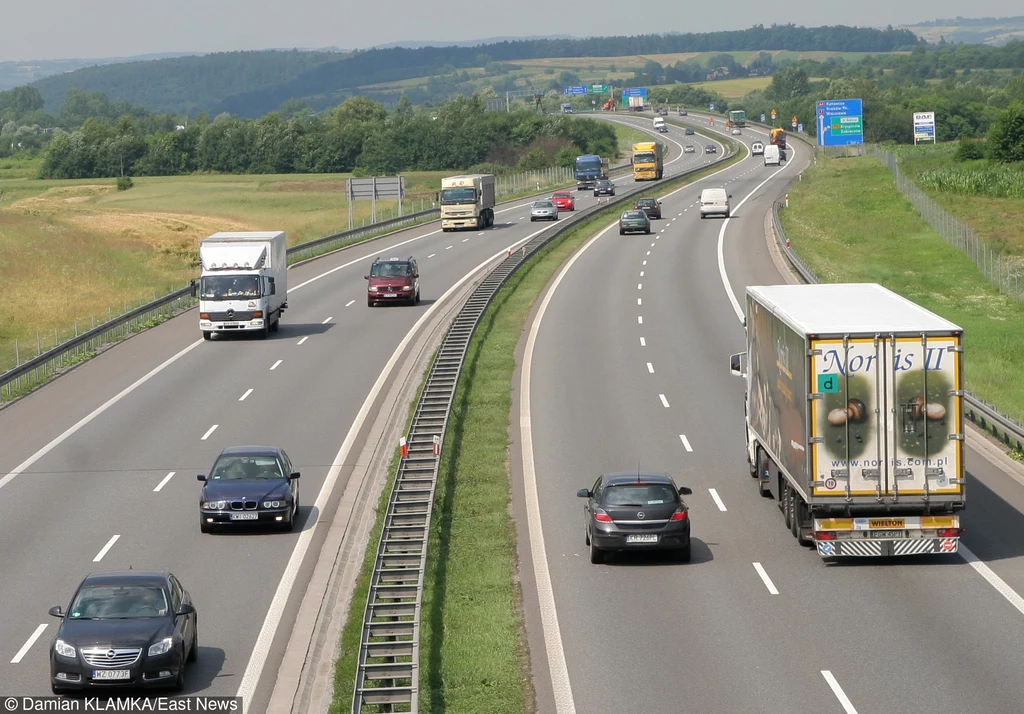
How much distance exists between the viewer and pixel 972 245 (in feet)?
241

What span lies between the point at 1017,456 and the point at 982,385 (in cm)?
997

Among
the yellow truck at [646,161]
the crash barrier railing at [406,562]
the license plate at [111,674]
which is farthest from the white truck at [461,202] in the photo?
the license plate at [111,674]

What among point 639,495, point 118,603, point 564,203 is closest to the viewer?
point 118,603

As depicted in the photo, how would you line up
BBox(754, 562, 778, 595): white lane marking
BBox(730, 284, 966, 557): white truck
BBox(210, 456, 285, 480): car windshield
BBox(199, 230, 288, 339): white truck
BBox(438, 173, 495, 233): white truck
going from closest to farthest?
BBox(754, 562, 778, 595): white lane marking → BBox(730, 284, 966, 557): white truck → BBox(210, 456, 285, 480): car windshield → BBox(199, 230, 288, 339): white truck → BBox(438, 173, 495, 233): white truck

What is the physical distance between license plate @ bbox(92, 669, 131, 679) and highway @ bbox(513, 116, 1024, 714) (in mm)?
5122

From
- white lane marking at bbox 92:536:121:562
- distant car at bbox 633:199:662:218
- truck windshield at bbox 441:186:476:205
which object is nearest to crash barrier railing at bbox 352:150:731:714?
white lane marking at bbox 92:536:121:562

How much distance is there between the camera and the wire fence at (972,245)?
6247 cm

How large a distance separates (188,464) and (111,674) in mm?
15362

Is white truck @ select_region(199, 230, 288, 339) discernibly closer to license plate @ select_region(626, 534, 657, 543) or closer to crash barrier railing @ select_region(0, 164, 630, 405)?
crash barrier railing @ select_region(0, 164, 630, 405)

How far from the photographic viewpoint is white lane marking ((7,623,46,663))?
19.5 m

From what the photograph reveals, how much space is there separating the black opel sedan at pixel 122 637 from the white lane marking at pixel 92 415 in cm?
1374

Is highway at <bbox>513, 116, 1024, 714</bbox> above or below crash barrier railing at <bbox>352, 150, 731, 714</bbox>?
below

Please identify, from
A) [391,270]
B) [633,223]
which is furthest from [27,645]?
[633,223]

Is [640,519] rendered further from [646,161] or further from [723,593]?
[646,161]
